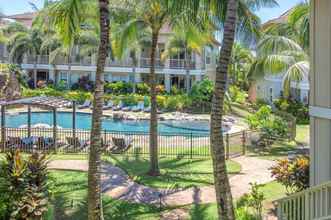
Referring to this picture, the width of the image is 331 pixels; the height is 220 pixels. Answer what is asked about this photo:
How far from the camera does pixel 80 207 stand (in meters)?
14.5

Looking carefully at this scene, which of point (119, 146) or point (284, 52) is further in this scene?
point (284, 52)

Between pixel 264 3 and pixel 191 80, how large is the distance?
3662 centimetres

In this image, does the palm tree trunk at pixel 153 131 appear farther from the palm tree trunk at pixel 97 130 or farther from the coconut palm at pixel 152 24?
the palm tree trunk at pixel 97 130

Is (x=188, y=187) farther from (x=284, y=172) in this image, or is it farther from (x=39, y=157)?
(x=39, y=157)

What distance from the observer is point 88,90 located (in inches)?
2122

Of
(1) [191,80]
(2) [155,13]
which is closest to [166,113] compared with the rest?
(1) [191,80]

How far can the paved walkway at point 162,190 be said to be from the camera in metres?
15.8

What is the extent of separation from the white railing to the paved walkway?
546cm

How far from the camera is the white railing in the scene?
919cm

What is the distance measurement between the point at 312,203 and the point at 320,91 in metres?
3.00

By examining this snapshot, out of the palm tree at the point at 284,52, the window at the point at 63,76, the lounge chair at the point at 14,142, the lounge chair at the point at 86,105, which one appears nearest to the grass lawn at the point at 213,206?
the palm tree at the point at 284,52

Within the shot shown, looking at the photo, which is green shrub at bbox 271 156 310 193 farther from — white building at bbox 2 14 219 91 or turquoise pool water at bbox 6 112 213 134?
white building at bbox 2 14 219 91

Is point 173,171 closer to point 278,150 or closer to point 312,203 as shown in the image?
point 278,150

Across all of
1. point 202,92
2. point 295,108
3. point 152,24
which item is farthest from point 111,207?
point 202,92
